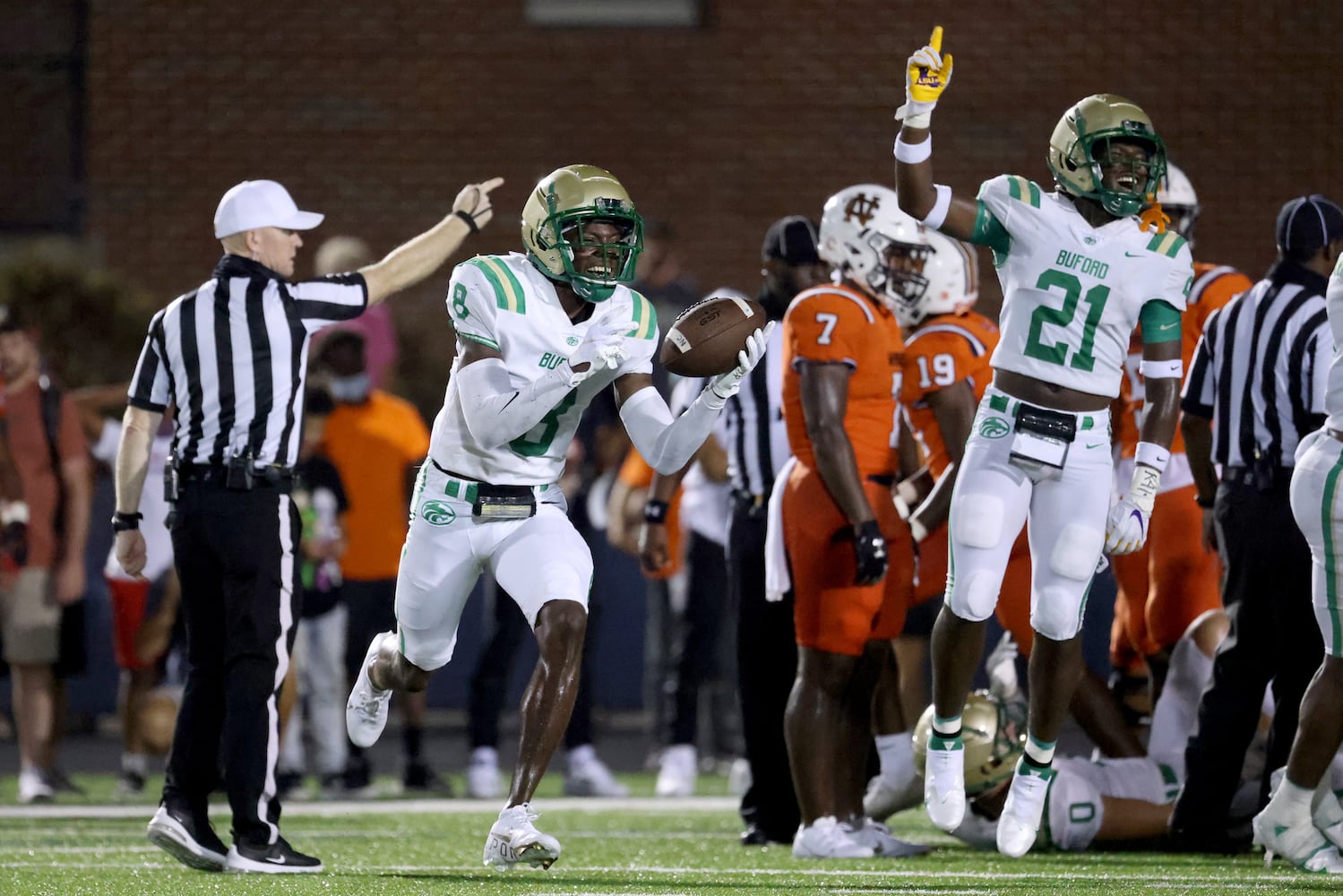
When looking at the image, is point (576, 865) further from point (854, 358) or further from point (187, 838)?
point (854, 358)

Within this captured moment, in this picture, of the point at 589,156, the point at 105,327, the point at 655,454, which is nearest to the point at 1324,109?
the point at 589,156

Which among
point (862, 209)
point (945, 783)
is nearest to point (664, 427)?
point (945, 783)

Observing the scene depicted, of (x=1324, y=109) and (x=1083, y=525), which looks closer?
(x=1083, y=525)

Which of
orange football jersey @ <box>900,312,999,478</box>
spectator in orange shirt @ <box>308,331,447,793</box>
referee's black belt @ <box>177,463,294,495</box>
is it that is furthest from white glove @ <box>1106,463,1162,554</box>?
spectator in orange shirt @ <box>308,331,447,793</box>

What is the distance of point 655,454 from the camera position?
15.5 ft

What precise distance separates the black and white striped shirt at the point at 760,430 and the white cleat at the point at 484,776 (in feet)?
6.33

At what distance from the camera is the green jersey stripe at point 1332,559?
4.89 m

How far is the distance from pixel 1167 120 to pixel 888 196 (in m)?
7.64

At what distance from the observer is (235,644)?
5.22 m

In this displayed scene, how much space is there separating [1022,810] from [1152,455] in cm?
92

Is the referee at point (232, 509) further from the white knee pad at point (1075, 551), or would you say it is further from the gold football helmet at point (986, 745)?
the white knee pad at point (1075, 551)

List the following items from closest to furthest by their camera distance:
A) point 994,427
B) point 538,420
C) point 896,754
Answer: point 538,420, point 994,427, point 896,754

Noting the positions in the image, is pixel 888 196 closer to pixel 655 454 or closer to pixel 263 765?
pixel 655 454

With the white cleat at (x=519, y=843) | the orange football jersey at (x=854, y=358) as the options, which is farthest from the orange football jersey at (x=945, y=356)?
the white cleat at (x=519, y=843)
